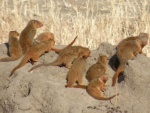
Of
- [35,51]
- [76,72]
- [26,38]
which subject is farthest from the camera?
[26,38]

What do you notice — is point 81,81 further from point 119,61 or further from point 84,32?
point 84,32

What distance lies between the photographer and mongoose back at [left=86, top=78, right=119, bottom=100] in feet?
20.0

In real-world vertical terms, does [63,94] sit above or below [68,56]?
below

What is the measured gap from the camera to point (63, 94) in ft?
19.9

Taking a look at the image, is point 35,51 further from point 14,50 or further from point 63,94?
point 63,94

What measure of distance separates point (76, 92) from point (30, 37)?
167cm

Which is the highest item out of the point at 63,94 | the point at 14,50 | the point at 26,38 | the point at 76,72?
the point at 26,38

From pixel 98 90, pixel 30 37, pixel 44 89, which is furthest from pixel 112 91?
pixel 30 37

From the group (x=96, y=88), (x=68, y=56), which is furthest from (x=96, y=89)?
(x=68, y=56)

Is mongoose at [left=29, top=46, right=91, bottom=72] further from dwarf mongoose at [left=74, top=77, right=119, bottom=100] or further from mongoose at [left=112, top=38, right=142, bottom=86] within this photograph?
dwarf mongoose at [left=74, top=77, right=119, bottom=100]

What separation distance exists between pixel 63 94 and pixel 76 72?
454 mm

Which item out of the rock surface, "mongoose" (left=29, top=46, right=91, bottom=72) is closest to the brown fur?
"mongoose" (left=29, top=46, right=91, bottom=72)

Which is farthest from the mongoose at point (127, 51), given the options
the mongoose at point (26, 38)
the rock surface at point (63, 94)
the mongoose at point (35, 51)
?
the mongoose at point (26, 38)

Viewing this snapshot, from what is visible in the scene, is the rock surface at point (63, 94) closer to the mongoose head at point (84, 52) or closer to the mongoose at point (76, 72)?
the mongoose at point (76, 72)
